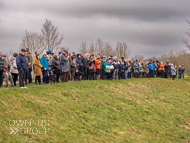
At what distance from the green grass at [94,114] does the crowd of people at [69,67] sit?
1949 mm

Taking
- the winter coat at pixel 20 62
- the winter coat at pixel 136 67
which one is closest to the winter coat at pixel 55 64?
the winter coat at pixel 20 62

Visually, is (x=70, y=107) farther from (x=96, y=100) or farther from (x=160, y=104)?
(x=160, y=104)

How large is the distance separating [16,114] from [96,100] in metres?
5.24

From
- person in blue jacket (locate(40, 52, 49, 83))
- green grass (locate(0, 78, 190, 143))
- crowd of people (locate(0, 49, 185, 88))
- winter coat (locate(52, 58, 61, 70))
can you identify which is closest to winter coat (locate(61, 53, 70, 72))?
crowd of people (locate(0, 49, 185, 88))

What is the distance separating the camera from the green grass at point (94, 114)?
705 cm

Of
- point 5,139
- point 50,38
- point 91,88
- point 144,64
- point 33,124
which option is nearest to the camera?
point 5,139

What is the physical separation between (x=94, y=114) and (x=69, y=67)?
18.1 ft

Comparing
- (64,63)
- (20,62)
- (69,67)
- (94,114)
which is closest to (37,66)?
(64,63)

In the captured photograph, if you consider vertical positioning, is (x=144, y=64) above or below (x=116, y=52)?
below

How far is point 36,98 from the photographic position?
906cm

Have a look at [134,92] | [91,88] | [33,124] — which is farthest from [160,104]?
[33,124]

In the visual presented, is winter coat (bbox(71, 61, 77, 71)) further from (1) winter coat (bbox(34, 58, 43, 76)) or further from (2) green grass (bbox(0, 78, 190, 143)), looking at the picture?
(1) winter coat (bbox(34, 58, 43, 76))

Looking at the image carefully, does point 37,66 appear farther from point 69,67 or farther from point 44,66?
point 69,67

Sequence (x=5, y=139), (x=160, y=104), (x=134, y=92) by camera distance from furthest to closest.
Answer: (x=134, y=92), (x=160, y=104), (x=5, y=139)
